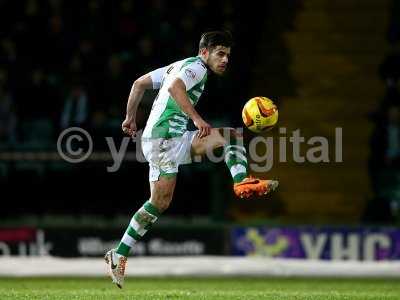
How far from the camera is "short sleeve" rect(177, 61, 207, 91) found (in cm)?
927

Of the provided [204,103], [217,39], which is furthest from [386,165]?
[217,39]

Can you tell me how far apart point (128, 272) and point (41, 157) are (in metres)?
2.06

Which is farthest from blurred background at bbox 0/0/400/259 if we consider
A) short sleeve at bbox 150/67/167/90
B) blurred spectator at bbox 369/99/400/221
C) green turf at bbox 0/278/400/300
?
short sleeve at bbox 150/67/167/90

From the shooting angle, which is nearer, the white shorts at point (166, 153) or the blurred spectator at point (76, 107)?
the white shorts at point (166, 153)

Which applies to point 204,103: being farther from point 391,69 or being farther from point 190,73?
point 190,73

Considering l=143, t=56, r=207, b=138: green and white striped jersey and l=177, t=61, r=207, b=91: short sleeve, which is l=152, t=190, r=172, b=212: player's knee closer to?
l=143, t=56, r=207, b=138: green and white striped jersey

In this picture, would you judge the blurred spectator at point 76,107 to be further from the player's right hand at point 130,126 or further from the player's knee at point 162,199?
the player's knee at point 162,199

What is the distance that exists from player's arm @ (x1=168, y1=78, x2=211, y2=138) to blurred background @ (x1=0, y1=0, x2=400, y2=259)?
15.6ft

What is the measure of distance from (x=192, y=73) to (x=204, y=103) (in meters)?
6.03

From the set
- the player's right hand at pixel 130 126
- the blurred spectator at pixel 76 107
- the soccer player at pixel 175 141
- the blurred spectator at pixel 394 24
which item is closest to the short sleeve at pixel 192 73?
the soccer player at pixel 175 141

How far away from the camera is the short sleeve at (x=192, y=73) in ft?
30.4

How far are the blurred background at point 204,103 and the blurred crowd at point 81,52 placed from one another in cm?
2

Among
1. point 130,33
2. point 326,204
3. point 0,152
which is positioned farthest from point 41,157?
point 326,204

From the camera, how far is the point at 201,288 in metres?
11.2
